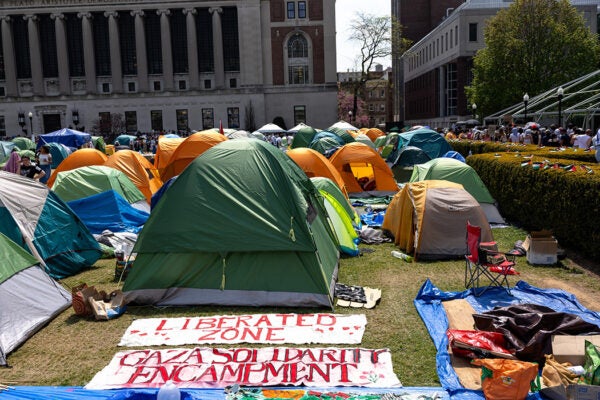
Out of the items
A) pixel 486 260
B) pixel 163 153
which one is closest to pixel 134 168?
pixel 163 153

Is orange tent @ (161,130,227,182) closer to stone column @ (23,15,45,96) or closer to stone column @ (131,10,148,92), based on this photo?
stone column @ (131,10,148,92)

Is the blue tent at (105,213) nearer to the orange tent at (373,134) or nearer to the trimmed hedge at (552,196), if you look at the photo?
the trimmed hedge at (552,196)

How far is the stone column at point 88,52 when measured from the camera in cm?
6053

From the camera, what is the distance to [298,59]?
62625mm

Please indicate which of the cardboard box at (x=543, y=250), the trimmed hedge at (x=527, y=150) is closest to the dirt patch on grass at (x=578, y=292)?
the cardboard box at (x=543, y=250)

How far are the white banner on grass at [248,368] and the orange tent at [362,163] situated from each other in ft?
40.0

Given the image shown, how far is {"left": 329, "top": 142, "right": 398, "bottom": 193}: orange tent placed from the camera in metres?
17.8

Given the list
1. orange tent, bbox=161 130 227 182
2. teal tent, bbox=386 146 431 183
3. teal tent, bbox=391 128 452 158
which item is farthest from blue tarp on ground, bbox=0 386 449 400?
teal tent, bbox=391 128 452 158

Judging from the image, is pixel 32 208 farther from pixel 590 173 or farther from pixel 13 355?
pixel 590 173

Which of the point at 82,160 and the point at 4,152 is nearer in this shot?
the point at 82,160

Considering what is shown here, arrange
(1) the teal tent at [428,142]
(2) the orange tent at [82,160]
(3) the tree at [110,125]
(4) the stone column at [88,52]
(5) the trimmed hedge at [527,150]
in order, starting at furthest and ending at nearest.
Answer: (3) the tree at [110,125], (4) the stone column at [88,52], (1) the teal tent at [428,142], (2) the orange tent at [82,160], (5) the trimmed hedge at [527,150]

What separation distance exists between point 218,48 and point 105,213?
52077 mm

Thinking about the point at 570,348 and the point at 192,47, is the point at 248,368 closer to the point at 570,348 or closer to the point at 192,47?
the point at 570,348

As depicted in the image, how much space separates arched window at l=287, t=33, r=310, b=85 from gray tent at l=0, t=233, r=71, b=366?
57.5m
